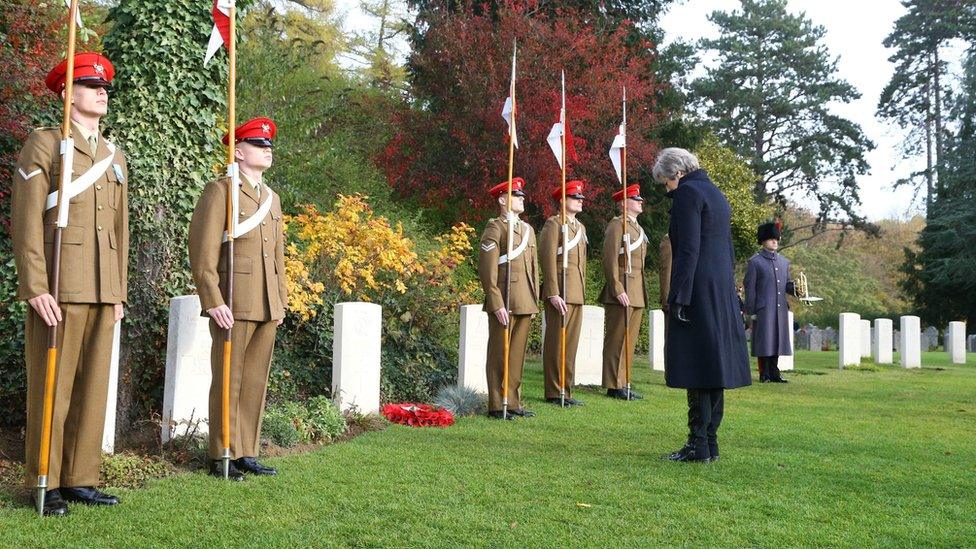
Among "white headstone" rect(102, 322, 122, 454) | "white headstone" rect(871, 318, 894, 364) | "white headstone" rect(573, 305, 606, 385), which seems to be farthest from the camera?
"white headstone" rect(871, 318, 894, 364)

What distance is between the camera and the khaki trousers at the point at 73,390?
16.0ft

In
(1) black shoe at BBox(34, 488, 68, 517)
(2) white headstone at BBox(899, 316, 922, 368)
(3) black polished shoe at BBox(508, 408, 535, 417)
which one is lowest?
(1) black shoe at BBox(34, 488, 68, 517)

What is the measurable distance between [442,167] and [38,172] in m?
13.5

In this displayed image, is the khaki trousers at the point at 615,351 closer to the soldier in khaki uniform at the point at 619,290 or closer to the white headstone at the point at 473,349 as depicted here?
the soldier in khaki uniform at the point at 619,290

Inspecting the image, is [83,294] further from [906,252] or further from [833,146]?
[833,146]

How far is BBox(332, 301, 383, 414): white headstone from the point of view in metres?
8.26

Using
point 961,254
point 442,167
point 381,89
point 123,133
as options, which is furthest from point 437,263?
point 961,254

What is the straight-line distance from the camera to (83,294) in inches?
A: 193

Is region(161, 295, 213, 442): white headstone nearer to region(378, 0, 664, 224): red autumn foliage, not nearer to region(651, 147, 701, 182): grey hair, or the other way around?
region(651, 147, 701, 182): grey hair

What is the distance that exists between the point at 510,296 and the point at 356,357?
5.66ft

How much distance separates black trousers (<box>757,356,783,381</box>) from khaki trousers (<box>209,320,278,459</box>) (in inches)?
370

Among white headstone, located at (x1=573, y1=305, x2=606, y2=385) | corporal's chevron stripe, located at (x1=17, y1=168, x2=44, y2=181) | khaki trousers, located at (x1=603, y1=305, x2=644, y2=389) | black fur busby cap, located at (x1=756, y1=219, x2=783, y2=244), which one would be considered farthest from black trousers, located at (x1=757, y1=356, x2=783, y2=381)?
corporal's chevron stripe, located at (x1=17, y1=168, x2=44, y2=181)

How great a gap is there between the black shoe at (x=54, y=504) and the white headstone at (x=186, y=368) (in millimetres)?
1339

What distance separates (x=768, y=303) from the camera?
14.1 metres
